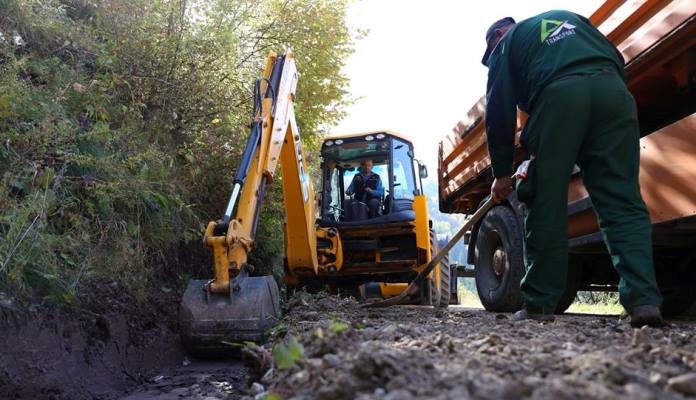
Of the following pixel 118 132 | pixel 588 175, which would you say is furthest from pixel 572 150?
pixel 118 132

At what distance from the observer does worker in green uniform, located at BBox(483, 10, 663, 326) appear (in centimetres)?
299

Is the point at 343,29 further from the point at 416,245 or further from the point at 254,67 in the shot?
the point at 416,245

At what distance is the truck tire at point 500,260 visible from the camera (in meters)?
4.87

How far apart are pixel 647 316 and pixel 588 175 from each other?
0.75 meters

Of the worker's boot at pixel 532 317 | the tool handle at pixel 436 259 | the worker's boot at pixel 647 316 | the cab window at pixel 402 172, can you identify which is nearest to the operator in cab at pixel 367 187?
the cab window at pixel 402 172

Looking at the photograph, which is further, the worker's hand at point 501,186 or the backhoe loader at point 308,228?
the backhoe loader at point 308,228

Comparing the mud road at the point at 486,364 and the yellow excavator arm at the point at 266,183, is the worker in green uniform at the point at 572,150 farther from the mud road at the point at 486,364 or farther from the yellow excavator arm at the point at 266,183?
the yellow excavator arm at the point at 266,183

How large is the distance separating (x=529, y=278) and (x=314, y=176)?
8.31 meters

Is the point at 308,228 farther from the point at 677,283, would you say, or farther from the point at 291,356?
the point at 291,356

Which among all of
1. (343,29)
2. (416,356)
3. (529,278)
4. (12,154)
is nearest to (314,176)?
(343,29)

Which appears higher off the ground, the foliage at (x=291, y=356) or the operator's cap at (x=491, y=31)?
the operator's cap at (x=491, y=31)

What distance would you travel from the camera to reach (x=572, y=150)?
10.3ft

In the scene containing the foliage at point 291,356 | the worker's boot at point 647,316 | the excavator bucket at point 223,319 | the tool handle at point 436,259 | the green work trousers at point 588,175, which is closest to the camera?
the foliage at point 291,356

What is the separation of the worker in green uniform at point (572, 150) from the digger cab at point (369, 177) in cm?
453
